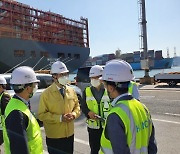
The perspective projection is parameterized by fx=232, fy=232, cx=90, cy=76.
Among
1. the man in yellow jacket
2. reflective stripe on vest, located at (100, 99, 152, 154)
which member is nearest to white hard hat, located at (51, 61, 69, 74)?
the man in yellow jacket

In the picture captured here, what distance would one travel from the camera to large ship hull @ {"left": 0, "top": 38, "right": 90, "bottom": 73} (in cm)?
3709

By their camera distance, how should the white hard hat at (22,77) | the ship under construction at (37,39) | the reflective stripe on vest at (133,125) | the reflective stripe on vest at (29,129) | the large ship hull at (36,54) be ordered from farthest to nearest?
the ship under construction at (37,39) < the large ship hull at (36,54) < the white hard hat at (22,77) < the reflective stripe on vest at (29,129) < the reflective stripe on vest at (133,125)

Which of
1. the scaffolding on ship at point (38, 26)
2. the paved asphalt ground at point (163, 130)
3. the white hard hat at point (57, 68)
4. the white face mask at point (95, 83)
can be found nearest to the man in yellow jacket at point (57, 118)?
the white hard hat at point (57, 68)

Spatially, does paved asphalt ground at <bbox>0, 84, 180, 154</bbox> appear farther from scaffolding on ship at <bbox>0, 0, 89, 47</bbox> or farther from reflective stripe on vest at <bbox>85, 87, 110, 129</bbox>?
scaffolding on ship at <bbox>0, 0, 89, 47</bbox>

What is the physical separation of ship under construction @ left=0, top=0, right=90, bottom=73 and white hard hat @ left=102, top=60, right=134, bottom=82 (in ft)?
122

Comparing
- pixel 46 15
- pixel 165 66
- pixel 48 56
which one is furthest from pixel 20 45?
pixel 165 66

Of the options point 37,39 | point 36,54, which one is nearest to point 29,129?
point 36,54

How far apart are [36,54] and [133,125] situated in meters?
41.8

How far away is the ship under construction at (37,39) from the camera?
1523 inches

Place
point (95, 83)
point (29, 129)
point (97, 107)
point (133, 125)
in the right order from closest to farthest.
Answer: point (133, 125)
point (29, 129)
point (97, 107)
point (95, 83)

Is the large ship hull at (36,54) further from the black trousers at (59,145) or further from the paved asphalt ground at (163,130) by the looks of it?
the black trousers at (59,145)

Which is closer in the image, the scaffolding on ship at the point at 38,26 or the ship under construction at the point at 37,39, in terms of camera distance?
the ship under construction at the point at 37,39

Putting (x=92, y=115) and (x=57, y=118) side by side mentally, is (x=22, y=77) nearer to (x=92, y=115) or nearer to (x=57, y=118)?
(x=57, y=118)

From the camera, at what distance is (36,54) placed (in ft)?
138
